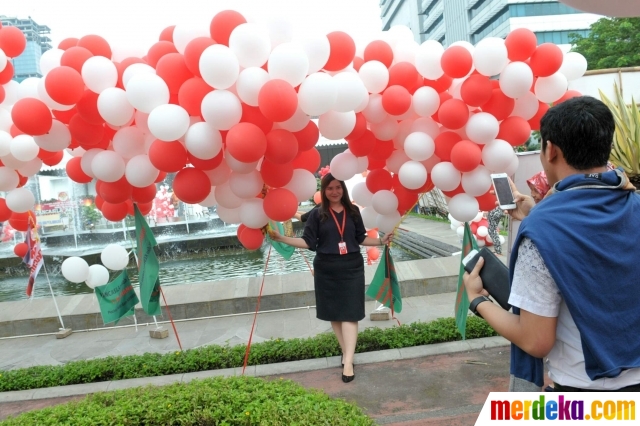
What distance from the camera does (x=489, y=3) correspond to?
4853 cm

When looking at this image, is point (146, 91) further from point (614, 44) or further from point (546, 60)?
point (614, 44)

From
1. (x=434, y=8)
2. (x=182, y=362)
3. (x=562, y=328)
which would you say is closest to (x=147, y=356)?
(x=182, y=362)

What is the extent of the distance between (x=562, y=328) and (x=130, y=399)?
8.38 feet

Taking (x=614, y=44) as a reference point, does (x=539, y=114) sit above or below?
below

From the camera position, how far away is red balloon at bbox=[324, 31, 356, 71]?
9.92 ft

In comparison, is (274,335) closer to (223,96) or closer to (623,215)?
(223,96)

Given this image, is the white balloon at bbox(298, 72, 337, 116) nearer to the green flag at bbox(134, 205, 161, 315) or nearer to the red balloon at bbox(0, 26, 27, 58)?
the green flag at bbox(134, 205, 161, 315)

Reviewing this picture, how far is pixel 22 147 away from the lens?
11.6 feet

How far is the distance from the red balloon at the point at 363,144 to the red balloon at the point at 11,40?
2694 millimetres

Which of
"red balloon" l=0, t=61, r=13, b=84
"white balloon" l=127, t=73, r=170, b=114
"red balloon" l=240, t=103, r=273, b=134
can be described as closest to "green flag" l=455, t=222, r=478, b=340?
"red balloon" l=240, t=103, r=273, b=134

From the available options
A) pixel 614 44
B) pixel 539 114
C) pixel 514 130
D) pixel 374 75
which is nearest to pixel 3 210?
pixel 374 75

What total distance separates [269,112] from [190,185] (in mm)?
787

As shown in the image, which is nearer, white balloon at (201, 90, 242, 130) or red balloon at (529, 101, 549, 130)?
white balloon at (201, 90, 242, 130)

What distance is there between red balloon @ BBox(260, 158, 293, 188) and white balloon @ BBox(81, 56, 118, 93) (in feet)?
3.61
